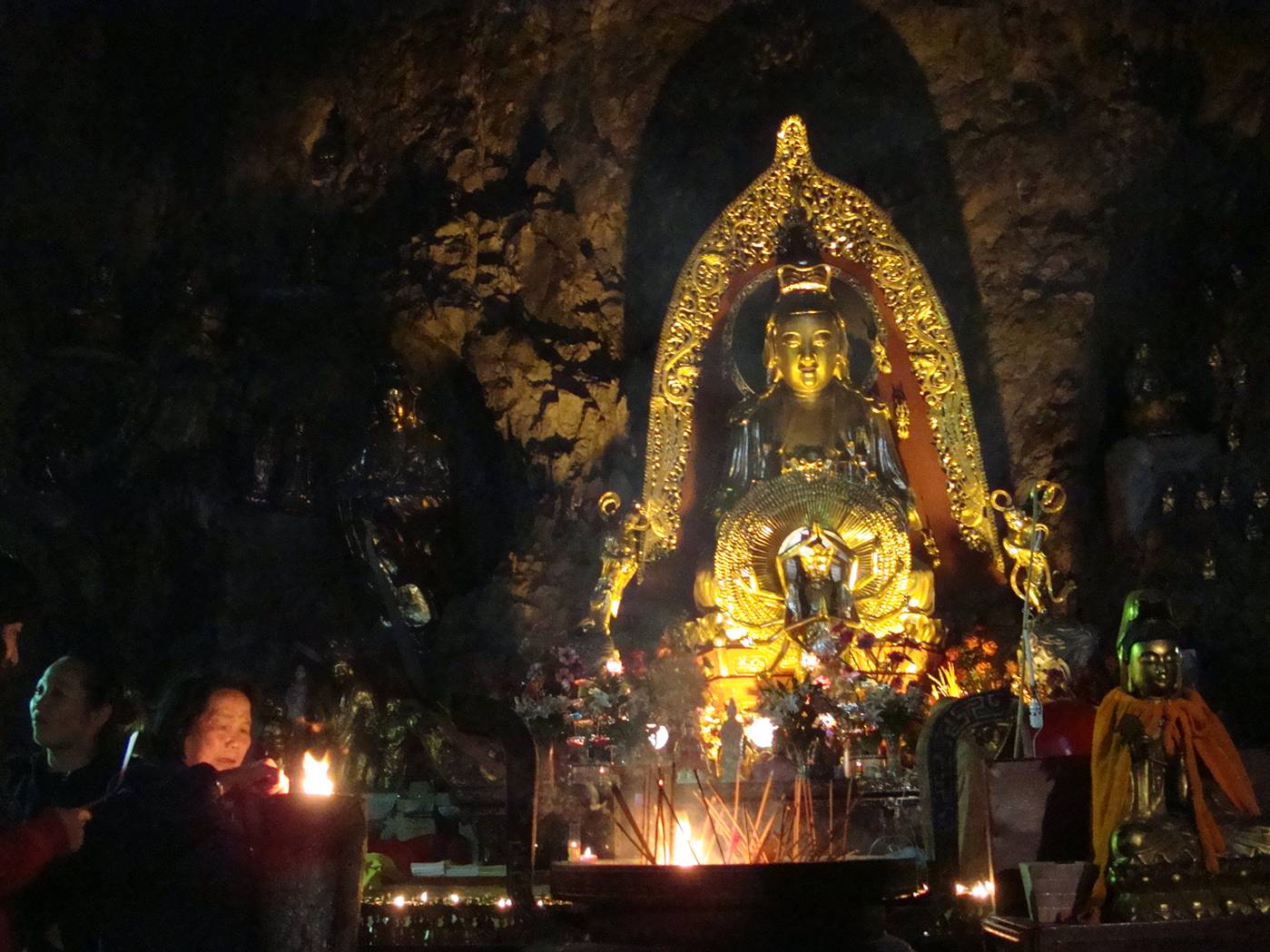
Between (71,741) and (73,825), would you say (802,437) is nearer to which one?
(71,741)

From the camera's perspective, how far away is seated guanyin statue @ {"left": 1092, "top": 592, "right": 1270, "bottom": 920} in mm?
3762

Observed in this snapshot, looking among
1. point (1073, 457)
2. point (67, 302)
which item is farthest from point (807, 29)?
point (67, 302)

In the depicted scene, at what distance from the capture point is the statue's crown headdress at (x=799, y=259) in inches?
309

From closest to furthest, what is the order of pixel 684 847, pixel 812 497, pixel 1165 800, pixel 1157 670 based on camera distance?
1. pixel 684 847
2. pixel 1165 800
3. pixel 1157 670
4. pixel 812 497

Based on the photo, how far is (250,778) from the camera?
212cm

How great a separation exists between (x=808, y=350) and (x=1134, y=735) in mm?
4139

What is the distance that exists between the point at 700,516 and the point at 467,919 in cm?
391

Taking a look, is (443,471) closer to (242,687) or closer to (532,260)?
(532,260)

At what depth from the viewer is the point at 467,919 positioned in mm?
4328

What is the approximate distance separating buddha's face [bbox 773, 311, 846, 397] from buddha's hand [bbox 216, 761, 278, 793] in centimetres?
597

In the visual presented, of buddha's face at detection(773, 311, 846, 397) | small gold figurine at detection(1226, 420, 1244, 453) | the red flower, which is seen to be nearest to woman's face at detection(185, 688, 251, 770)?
the red flower

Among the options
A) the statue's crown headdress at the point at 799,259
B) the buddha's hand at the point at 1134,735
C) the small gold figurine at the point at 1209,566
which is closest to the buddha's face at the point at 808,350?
the statue's crown headdress at the point at 799,259

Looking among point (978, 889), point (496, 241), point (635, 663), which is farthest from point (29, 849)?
point (496, 241)

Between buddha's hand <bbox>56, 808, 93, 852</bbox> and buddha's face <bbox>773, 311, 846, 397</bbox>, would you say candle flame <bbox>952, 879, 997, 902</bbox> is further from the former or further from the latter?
buddha's face <bbox>773, 311, 846, 397</bbox>
